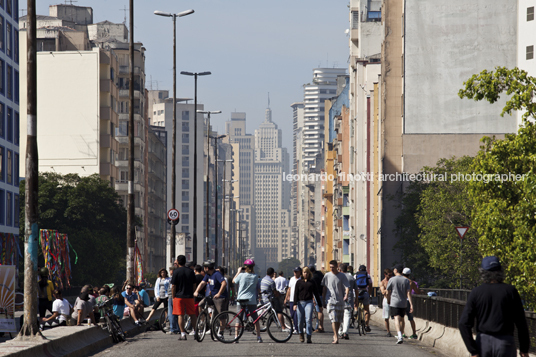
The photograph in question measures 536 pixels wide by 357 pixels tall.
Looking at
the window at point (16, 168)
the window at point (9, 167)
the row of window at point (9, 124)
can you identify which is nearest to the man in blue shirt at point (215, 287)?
the row of window at point (9, 124)

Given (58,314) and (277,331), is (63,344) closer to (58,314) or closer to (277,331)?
(277,331)

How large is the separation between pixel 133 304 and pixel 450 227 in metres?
22.7

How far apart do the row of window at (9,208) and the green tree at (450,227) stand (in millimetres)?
26851

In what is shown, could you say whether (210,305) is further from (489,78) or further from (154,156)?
(154,156)

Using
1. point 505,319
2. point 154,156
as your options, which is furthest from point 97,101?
point 505,319

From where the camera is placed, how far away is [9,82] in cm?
5712

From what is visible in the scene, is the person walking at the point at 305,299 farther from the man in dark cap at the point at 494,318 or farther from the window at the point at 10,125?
the window at the point at 10,125

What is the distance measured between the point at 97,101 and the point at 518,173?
6182 centimetres

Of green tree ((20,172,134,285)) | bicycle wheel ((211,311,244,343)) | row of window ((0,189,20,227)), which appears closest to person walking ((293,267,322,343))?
bicycle wheel ((211,311,244,343))

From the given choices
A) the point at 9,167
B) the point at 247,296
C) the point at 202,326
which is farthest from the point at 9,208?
the point at 247,296

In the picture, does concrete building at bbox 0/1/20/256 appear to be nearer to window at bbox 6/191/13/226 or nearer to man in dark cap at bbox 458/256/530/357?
window at bbox 6/191/13/226

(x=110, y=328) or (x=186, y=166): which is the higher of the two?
(x=186, y=166)

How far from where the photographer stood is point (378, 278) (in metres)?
69.1

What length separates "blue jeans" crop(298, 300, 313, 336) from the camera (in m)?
18.0
